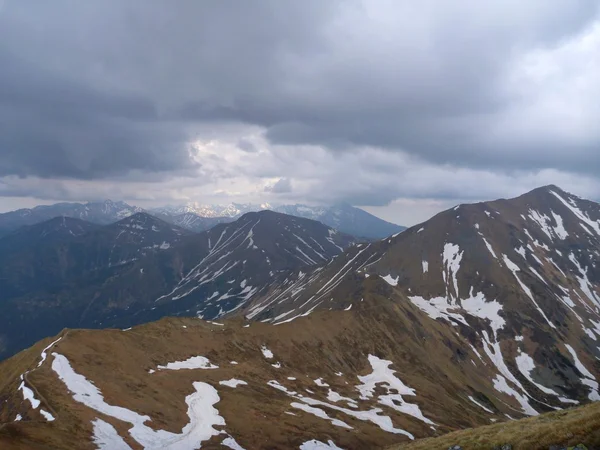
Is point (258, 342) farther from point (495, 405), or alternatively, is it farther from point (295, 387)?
point (495, 405)

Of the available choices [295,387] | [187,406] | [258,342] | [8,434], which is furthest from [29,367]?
[258,342]

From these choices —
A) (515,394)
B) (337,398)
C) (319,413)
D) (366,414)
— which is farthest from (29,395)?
(515,394)

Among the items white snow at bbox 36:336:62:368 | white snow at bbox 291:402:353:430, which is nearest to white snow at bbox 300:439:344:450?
white snow at bbox 291:402:353:430

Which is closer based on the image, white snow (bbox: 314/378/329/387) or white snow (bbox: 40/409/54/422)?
white snow (bbox: 40/409/54/422)

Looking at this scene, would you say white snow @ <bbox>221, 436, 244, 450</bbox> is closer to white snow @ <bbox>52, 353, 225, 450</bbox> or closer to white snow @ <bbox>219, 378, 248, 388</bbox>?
white snow @ <bbox>52, 353, 225, 450</bbox>

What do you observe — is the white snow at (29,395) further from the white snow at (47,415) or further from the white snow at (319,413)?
the white snow at (319,413)

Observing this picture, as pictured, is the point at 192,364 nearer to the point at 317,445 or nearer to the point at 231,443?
the point at 231,443
